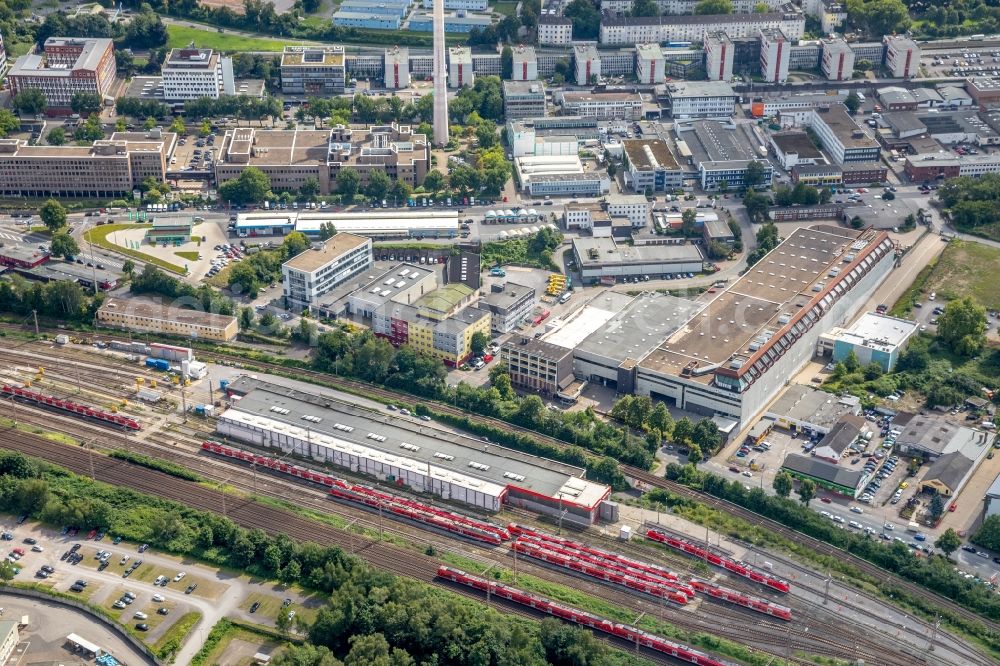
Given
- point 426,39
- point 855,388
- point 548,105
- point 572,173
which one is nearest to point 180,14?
point 426,39

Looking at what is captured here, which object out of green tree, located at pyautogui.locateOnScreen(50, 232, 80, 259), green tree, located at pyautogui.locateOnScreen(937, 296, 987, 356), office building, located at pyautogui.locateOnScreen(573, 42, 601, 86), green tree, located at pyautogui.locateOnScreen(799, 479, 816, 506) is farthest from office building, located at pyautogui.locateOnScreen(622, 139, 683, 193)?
green tree, located at pyautogui.locateOnScreen(50, 232, 80, 259)

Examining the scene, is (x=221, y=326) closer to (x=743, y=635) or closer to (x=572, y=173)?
(x=572, y=173)

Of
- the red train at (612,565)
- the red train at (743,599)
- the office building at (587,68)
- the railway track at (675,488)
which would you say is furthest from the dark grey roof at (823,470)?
the office building at (587,68)

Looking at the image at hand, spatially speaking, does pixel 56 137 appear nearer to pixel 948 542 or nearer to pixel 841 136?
pixel 841 136

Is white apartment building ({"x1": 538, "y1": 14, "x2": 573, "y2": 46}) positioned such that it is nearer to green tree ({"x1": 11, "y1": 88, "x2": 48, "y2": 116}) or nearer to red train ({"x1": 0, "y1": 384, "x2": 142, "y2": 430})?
green tree ({"x1": 11, "y1": 88, "x2": 48, "y2": 116})

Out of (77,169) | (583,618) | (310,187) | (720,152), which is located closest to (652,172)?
(720,152)
